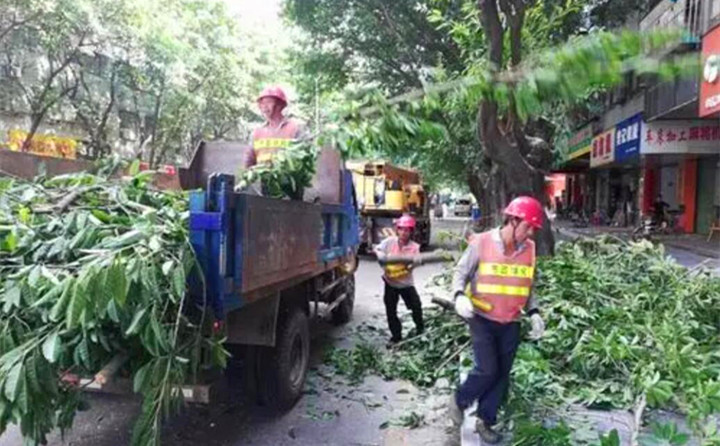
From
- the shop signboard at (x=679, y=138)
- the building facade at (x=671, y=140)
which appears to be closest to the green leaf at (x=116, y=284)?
the building facade at (x=671, y=140)

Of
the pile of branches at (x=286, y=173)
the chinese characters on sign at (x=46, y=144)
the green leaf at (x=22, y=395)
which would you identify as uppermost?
the chinese characters on sign at (x=46, y=144)

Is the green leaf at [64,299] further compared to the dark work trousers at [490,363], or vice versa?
the dark work trousers at [490,363]

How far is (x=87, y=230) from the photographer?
3643 mm

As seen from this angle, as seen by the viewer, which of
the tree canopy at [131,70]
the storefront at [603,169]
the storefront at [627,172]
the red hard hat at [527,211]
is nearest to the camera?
the red hard hat at [527,211]

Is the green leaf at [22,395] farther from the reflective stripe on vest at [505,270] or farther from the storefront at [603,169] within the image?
the storefront at [603,169]

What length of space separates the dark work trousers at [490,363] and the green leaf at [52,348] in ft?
7.57

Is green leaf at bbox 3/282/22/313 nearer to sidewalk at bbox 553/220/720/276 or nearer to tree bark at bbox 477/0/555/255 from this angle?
tree bark at bbox 477/0/555/255

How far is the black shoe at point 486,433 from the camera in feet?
13.2

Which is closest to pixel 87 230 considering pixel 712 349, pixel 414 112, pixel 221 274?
pixel 221 274

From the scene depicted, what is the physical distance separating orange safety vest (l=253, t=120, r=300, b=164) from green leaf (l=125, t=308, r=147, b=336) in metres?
2.75

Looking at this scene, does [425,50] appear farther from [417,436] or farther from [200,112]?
[417,436]

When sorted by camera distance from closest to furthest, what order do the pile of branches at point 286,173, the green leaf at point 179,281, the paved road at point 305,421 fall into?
1. the green leaf at point 179,281
2. the pile of branches at point 286,173
3. the paved road at point 305,421

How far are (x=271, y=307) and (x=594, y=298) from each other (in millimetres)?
3412

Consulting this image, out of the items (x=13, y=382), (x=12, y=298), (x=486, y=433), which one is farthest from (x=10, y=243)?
(x=486, y=433)
